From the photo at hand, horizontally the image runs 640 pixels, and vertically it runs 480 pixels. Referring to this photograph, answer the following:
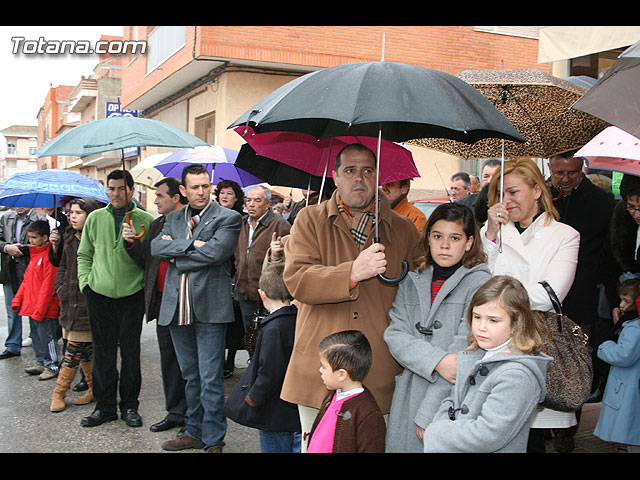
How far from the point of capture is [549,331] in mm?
3234

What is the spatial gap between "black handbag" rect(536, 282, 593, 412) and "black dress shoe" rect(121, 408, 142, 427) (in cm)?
386

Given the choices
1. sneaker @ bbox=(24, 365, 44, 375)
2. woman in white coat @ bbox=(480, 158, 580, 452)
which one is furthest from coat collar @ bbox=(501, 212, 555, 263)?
sneaker @ bbox=(24, 365, 44, 375)

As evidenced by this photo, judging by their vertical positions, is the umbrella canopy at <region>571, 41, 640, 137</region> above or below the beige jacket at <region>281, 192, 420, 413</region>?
above

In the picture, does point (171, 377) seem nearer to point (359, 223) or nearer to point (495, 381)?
point (359, 223)

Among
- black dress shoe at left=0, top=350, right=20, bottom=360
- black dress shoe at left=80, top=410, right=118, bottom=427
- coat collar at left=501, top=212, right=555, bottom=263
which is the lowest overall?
black dress shoe at left=0, top=350, right=20, bottom=360

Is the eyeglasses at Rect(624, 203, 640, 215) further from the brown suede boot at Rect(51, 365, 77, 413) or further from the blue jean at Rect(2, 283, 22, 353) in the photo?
the blue jean at Rect(2, 283, 22, 353)

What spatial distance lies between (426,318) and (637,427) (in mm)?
2189

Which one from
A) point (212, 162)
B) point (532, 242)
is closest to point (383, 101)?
point (532, 242)

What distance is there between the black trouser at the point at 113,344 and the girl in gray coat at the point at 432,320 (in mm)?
3375

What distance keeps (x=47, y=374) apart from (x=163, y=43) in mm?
12066

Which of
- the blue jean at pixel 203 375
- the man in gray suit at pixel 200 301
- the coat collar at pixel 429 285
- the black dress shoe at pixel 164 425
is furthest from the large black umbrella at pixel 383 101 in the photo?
the black dress shoe at pixel 164 425

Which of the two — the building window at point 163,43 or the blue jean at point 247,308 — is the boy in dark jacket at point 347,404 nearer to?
the blue jean at point 247,308

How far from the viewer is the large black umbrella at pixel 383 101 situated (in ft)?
8.87

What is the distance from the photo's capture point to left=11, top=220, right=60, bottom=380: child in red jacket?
24.9ft
